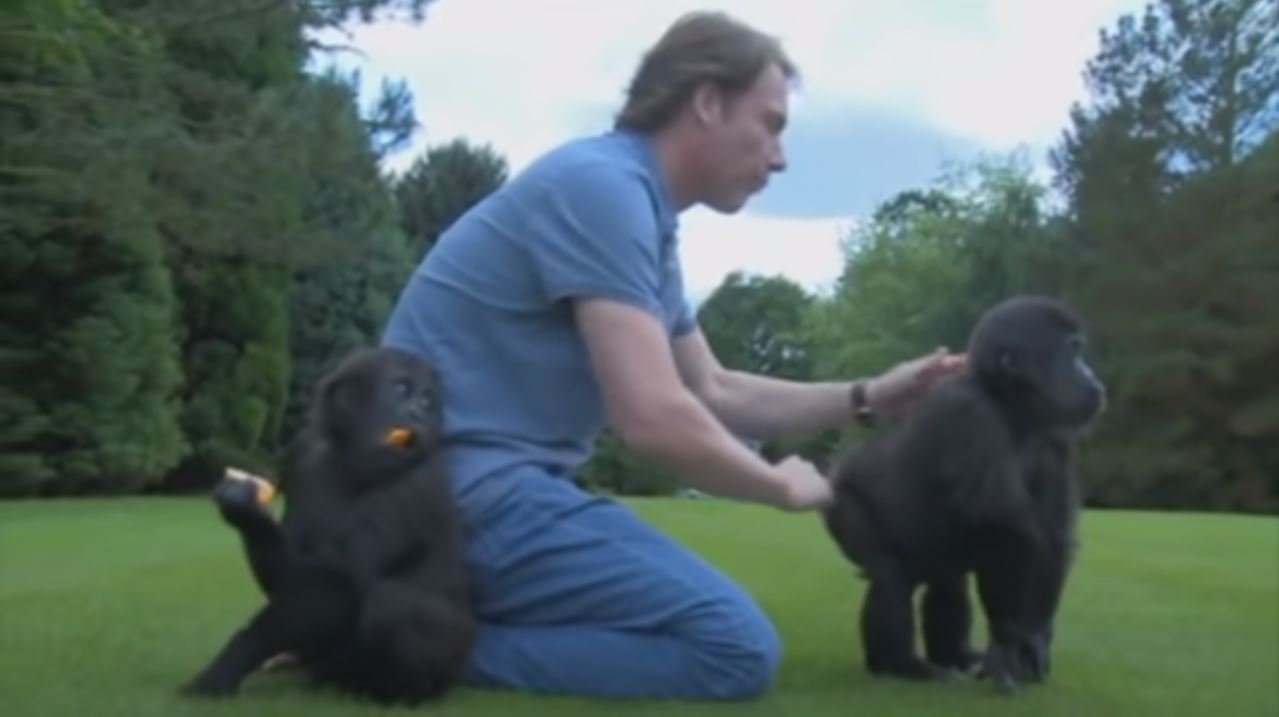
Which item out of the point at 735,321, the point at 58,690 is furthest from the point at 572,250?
the point at 735,321

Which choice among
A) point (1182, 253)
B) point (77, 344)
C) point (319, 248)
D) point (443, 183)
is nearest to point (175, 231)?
point (319, 248)

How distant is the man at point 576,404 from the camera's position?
17.6 ft

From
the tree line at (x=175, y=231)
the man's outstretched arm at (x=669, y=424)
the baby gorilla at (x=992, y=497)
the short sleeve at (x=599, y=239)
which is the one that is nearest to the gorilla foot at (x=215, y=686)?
the man's outstretched arm at (x=669, y=424)

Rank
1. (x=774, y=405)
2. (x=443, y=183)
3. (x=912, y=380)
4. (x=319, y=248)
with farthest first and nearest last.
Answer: (x=443, y=183)
(x=319, y=248)
(x=774, y=405)
(x=912, y=380)

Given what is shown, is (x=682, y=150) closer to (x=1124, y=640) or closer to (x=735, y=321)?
(x=1124, y=640)

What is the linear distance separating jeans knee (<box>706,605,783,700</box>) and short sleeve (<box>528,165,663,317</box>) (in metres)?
0.82

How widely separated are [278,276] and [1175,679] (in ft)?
95.8

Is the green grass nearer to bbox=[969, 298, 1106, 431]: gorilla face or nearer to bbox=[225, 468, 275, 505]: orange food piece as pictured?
bbox=[225, 468, 275, 505]: orange food piece

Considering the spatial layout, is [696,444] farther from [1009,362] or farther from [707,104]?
[1009,362]

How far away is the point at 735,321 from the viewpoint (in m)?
65.5

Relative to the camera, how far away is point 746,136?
5.48 m

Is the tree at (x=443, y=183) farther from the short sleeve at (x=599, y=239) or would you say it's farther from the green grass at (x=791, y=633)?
the short sleeve at (x=599, y=239)

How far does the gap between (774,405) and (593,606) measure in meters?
0.95

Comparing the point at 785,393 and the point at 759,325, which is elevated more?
the point at 785,393
